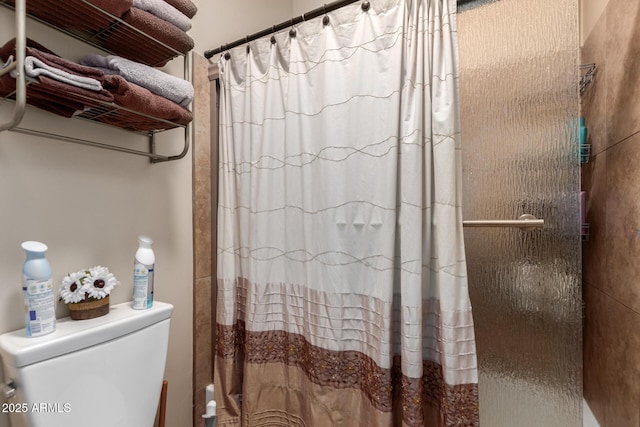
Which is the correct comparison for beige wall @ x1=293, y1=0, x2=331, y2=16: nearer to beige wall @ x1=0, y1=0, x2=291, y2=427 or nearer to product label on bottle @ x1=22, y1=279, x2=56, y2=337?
beige wall @ x1=0, y1=0, x2=291, y2=427

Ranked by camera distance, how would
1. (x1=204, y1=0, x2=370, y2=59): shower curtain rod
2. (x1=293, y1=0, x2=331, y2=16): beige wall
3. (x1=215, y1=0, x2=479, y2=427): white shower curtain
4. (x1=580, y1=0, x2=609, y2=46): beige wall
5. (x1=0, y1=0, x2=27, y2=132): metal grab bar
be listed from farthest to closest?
(x1=293, y1=0, x2=331, y2=16): beige wall
(x1=580, y1=0, x2=609, y2=46): beige wall
(x1=204, y1=0, x2=370, y2=59): shower curtain rod
(x1=215, y1=0, x2=479, y2=427): white shower curtain
(x1=0, y1=0, x2=27, y2=132): metal grab bar

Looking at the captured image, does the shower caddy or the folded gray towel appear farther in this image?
the folded gray towel

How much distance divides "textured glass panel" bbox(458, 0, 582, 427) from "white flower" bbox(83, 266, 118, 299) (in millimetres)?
1184

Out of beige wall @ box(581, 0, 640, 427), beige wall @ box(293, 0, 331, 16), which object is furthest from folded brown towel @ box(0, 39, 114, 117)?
beige wall @ box(581, 0, 640, 427)

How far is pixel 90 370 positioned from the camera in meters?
0.77

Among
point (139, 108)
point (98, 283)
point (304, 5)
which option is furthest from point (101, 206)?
point (304, 5)

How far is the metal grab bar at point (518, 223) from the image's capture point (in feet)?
2.91

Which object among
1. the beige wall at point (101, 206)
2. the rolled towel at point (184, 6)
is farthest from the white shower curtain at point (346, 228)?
the rolled towel at point (184, 6)

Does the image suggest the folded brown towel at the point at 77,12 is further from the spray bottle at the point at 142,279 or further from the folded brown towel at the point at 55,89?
the spray bottle at the point at 142,279

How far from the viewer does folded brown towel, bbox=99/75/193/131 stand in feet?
2.55

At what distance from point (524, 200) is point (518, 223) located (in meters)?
0.09

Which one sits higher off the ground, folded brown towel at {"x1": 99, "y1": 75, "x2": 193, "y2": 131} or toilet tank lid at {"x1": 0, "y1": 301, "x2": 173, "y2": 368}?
folded brown towel at {"x1": 99, "y1": 75, "x2": 193, "y2": 131}

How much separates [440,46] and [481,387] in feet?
3.76

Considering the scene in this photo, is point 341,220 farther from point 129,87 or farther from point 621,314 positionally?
point 621,314
